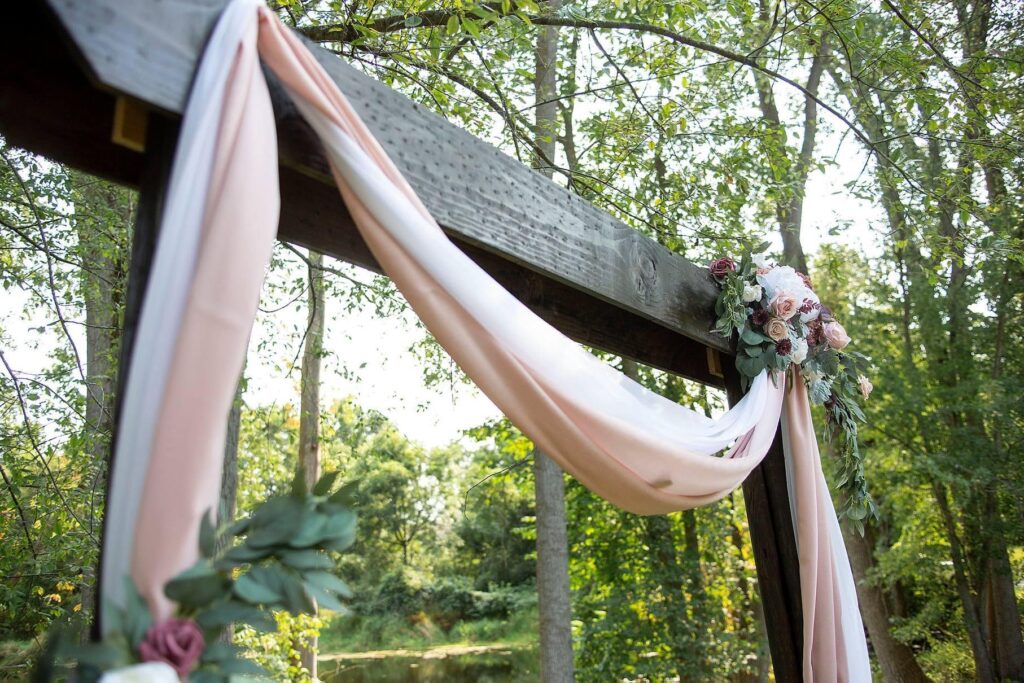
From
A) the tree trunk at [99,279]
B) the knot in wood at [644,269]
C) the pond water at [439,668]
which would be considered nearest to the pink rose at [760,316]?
the knot in wood at [644,269]

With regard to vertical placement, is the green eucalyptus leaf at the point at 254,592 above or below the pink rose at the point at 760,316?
below

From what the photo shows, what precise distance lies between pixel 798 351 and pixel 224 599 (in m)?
Answer: 2.13

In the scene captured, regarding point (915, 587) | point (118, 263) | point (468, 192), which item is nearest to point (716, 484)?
point (468, 192)

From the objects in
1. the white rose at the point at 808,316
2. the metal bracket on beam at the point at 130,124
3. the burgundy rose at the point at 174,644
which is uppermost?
the white rose at the point at 808,316

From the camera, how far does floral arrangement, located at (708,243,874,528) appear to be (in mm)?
2607

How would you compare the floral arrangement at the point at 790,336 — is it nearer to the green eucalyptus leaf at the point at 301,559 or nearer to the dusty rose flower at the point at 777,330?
the dusty rose flower at the point at 777,330

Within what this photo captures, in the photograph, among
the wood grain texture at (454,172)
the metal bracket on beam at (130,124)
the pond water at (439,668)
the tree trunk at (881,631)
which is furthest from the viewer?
the pond water at (439,668)

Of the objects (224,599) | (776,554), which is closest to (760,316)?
(776,554)

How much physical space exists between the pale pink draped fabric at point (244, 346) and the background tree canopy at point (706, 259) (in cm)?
182

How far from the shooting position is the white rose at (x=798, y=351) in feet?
8.68

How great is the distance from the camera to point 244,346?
1.08 meters

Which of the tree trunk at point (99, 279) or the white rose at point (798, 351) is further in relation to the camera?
the tree trunk at point (99, 279)

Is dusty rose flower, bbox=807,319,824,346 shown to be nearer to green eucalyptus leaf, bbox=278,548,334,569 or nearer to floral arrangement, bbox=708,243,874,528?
floral arrangement, bbox=708,243,874,528

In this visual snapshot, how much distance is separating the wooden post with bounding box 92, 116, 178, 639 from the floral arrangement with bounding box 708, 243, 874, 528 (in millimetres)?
1774
